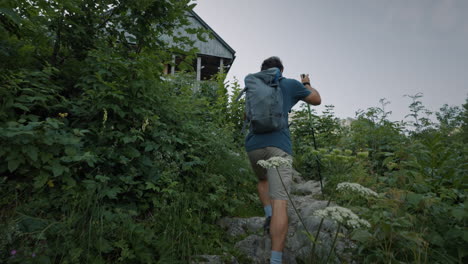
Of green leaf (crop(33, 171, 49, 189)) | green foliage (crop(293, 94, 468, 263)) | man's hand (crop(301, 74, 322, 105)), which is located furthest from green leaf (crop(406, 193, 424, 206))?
green leaf (crop(33, 171, 49, 189))

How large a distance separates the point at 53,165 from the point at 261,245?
233 centimetres

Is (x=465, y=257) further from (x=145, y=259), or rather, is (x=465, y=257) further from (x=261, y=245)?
(x=145, y=259)

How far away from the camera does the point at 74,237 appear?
183cm

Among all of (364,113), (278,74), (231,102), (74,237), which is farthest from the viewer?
(231,102)

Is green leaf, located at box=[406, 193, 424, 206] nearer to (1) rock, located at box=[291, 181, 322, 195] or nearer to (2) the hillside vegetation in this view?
(2) the hillside vegetation

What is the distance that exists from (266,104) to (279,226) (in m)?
1.21

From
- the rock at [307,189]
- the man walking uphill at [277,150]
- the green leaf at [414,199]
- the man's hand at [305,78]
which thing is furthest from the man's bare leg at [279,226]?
the rock at [307,189]

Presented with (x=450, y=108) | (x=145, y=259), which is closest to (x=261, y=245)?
(x=145, y=259)

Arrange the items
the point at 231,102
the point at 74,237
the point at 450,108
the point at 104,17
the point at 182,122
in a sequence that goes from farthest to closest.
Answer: the point at 450,108 → the point at 231,102 → the point at 182,122 → the point at 104,17 → the point at 74,237

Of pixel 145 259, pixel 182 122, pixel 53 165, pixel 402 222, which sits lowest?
pixel 145 259

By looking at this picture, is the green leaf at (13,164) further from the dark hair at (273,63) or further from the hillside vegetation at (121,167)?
the dark hair at (273,63)

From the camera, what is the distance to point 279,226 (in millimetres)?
2104

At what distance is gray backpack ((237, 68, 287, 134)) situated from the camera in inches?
92.3

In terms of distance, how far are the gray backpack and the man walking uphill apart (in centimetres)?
3
